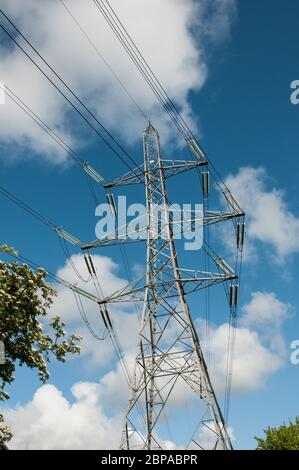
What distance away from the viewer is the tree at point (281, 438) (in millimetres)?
45531

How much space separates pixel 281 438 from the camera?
46875 mm

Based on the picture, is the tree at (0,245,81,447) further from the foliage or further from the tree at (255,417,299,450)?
the tree at (255,417,299,450)

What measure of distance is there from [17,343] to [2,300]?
233 centimetres

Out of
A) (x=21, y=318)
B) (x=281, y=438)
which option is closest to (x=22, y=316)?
(x=21, y=318)

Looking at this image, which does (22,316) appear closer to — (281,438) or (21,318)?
(21,318)

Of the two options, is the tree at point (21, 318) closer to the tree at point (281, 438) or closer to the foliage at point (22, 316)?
the foliage at point (22, 316)

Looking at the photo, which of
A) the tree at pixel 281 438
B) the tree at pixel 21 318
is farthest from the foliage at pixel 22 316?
the tree at pixel 281 438

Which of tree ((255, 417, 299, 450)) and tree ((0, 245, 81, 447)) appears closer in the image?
tree ((0, 245, 81, 447))

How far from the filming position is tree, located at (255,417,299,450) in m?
45.5

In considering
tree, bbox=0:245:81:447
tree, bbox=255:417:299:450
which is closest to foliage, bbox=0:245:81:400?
tree, bbox=0:245:81:447
